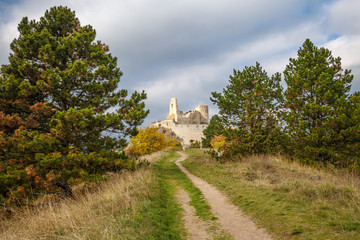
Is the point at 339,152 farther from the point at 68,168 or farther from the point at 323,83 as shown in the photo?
the point at 68,168

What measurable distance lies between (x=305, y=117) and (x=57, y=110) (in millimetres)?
14809

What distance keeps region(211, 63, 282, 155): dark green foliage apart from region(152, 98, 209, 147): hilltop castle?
141 feet

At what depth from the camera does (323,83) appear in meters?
13.5

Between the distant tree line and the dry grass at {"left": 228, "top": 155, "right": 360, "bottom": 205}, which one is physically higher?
the distant tree line

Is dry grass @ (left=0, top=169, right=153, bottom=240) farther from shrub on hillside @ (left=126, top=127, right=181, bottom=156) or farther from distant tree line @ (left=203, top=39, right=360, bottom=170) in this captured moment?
shrub on hillside @ (left=126, top=127, right=181, bottom=156)

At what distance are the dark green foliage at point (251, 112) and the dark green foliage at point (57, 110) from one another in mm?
8031

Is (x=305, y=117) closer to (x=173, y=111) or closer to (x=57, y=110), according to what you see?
(x=57, y=110)

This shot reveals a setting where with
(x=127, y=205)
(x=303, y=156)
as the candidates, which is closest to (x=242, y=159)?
(x=303, y=156)

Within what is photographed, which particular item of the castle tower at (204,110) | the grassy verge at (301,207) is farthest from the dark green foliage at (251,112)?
the castle tower at (204,110)

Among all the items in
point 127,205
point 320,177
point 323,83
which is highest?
point 323,83

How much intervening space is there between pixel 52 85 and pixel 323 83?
613 inches

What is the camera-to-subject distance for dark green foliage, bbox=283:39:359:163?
13008 millimetres

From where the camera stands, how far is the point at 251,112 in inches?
623

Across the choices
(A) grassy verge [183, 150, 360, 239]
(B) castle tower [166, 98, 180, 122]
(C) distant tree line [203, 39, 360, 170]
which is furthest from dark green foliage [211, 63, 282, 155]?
(B) castle tower [166, 98, 180, 122]
